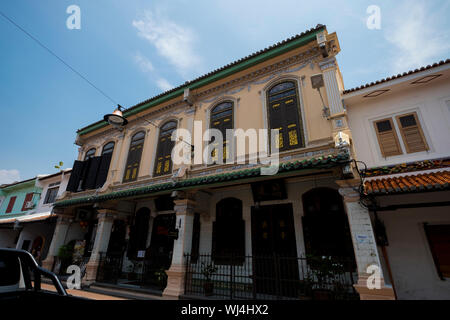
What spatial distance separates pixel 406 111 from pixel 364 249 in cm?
545

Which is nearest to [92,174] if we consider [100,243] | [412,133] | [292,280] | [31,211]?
[100,243]

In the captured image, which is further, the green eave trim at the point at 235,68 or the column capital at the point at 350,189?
the green eave trim at the point at 235,68

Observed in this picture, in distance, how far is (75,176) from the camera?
13.2 metres

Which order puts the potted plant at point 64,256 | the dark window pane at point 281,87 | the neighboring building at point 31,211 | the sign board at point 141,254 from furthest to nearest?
1. the neighboring building at point 31,211
2. the potted plant at point 64,256
3. the sign board at point 141,254
4. the dark window pane at point 281,87

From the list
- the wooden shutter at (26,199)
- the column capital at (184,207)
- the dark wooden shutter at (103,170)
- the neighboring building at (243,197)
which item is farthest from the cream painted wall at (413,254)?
the wooden shutter at (26,199)

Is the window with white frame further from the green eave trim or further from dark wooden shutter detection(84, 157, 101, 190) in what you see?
dark wooden shutter detection(84, 157, 101, 190)

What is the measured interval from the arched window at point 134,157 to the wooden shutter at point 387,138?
1111 cm

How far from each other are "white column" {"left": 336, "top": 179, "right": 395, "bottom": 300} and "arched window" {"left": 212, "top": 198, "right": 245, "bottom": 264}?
408 cm

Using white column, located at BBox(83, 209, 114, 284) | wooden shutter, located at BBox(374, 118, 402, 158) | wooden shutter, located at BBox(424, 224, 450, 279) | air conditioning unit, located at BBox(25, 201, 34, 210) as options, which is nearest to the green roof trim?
white column, located at BBox(83, 209, 114, 284)

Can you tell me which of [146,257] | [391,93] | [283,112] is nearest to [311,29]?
[283,112]

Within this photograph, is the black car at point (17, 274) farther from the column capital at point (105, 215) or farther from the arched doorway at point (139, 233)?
the arched doorway at point (139, 233)

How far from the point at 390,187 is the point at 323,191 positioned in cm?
239

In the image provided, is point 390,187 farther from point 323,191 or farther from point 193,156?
point 193,156

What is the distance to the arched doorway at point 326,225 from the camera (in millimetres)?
6695
